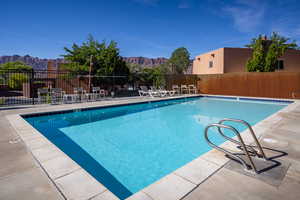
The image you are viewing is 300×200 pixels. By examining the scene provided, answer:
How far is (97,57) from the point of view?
1170 cm

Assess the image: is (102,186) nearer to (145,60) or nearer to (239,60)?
(239,60)

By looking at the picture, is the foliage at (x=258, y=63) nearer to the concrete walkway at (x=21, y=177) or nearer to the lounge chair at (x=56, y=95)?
the lounge chair at (x=56, y=95)

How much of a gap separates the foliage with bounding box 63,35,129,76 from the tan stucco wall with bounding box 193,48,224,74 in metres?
12.8

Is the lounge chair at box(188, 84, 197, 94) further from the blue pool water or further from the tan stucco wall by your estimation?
the blue pool water

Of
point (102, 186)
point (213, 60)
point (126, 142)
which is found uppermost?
point (213, 60)

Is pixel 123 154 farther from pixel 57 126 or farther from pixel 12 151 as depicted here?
pixel 57 126

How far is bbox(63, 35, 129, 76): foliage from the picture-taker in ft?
38.0

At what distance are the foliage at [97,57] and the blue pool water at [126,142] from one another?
16.5 feet

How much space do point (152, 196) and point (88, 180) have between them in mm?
782

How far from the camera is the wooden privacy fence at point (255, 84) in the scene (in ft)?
36.2

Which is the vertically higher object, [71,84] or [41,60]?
[41,60]

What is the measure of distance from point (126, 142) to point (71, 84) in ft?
29.4

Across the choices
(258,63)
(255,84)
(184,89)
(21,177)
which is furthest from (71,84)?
(258,63)

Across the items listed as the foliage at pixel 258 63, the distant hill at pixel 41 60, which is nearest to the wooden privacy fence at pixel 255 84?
the foliage at pixel 258 63
